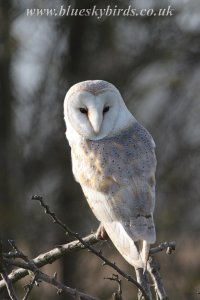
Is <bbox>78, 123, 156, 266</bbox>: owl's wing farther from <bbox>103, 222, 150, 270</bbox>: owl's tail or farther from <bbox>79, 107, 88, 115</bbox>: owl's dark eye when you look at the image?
<bbox>79, 107, 88, 115</bbox>: owl's dark eye

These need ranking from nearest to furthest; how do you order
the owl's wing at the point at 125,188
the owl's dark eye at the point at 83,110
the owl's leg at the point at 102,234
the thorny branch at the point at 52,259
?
the thorny branch at the point at 52,259, the owl's wing at the point at 125,188, the owl's leg at the point at 102,234, the owl's dark eye at the point at 83,110

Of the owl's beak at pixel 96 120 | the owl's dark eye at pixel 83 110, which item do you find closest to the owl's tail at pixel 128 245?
the owl's beak at pixel 96 120

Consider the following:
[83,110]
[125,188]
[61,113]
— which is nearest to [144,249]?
[125,188]

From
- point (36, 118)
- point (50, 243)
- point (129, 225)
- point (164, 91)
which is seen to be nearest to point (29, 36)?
point (36, 118)

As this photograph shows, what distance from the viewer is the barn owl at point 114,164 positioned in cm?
336

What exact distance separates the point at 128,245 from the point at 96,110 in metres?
0.72

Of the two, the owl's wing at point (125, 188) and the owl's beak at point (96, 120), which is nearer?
the owl's wing at point (125, 188)

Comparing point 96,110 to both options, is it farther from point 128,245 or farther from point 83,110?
point 128,245

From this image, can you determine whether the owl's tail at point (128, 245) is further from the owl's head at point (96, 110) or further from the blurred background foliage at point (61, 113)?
the blurred background foliage at point (61, 113)

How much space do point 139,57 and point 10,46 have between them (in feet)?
4.60

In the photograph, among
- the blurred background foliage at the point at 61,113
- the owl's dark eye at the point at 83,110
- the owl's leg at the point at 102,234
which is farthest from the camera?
the blurred background foliage at the point at 61,113

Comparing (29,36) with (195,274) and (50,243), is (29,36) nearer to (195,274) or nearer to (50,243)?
(50,243)

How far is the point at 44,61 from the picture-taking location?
9.16m

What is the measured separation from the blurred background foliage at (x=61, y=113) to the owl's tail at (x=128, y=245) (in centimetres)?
499
